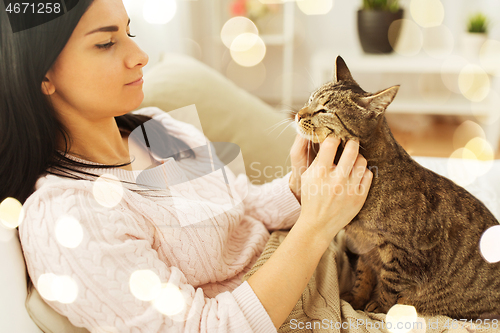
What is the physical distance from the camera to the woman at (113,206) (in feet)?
1.89

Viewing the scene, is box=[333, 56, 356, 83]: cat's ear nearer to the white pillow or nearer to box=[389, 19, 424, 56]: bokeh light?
the white pillow

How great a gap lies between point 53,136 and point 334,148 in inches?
23.9

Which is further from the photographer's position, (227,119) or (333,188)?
(227,119)

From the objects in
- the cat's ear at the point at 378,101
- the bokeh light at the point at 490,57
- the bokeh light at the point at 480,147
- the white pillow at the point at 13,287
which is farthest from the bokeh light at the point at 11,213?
the bokeh light at the point at 490,57

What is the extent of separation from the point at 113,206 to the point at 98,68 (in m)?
0.29

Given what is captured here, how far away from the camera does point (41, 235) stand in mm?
564

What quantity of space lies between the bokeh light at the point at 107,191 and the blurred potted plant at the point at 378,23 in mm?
2401

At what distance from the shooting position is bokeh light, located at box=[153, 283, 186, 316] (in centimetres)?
60

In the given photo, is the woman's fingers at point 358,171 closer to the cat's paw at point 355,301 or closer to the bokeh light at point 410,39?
the cat's paw at point 355,301

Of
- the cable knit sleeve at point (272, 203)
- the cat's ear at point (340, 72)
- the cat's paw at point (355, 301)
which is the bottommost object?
the cat's paw at point (355, 301)

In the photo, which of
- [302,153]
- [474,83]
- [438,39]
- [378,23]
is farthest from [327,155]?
[438,39]

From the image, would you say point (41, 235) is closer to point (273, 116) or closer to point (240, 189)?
point (240, 189)

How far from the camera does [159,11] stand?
7.26 feet

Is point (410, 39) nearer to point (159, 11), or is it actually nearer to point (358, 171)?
point (159, 11)
